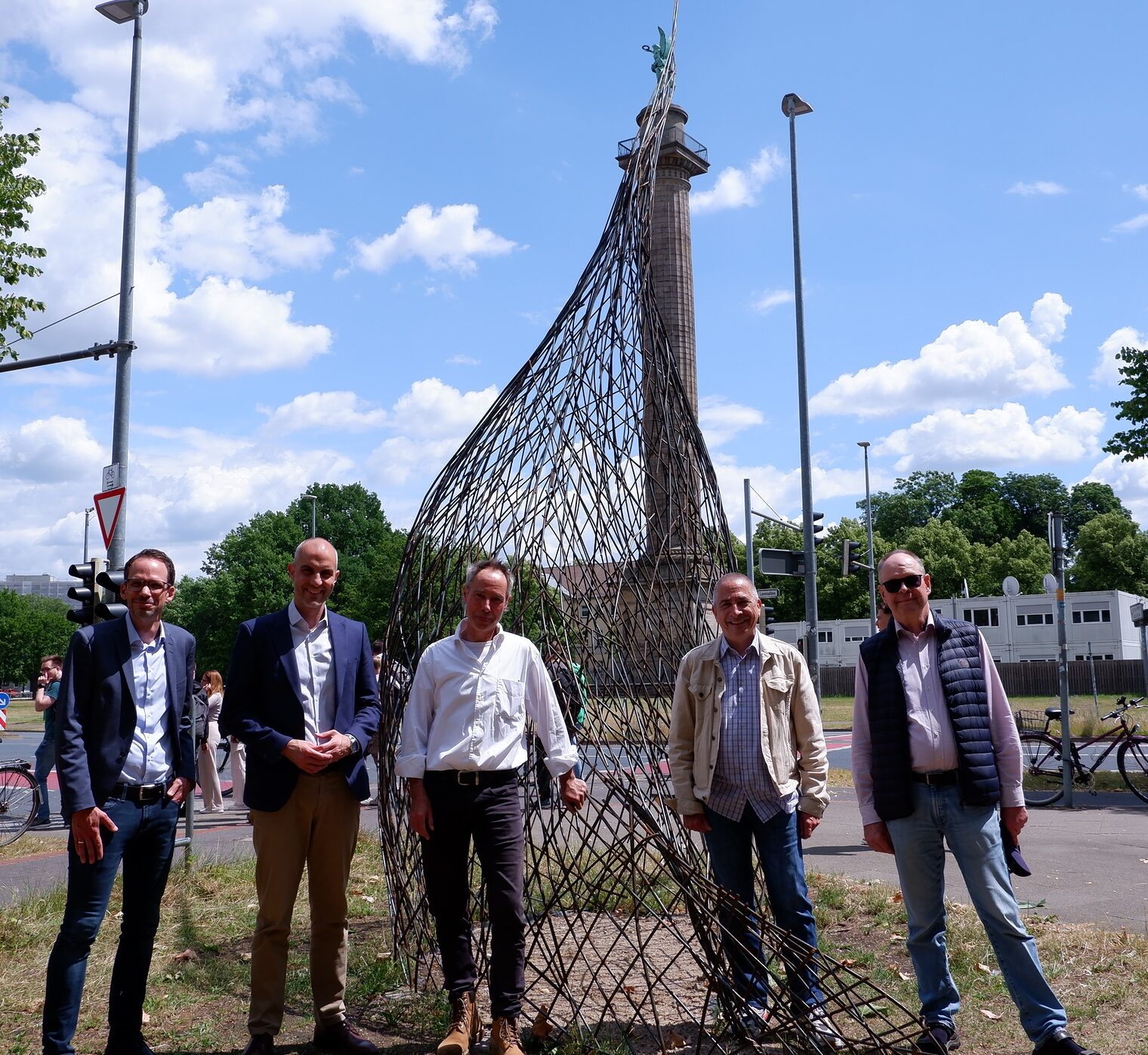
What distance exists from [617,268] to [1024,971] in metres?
3.66

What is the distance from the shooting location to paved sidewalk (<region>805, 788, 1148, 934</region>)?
6.52m

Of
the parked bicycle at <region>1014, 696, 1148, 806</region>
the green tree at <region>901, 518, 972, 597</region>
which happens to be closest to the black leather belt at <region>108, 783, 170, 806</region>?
the parked bicycle at <region>1014, 696, 1148, 806</region>

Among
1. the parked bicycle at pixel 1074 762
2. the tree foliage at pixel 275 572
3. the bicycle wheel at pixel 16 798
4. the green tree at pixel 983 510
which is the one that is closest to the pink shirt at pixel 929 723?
the parked bicycle at pixel 1074 762

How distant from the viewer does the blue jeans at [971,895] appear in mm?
3787

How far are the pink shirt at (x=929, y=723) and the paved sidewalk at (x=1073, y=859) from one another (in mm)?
2589

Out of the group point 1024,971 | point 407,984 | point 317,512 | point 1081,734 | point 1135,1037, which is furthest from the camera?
point 317,512

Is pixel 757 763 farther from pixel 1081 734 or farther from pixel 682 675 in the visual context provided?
pixel 1081 734

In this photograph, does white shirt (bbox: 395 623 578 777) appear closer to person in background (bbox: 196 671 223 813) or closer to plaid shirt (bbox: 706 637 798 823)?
plaid shirt (bbox: 706 637 798 823)

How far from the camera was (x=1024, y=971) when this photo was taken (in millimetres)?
3785

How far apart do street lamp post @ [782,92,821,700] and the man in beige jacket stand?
42.7 ft

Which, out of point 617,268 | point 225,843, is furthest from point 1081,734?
point 617,268

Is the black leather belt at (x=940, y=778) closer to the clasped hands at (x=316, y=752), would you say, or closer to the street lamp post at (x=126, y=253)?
the clasped hands at (x=316, y=752)

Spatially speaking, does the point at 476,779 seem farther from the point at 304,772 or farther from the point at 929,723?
the point at 929,723

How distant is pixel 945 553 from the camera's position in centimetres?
5519
